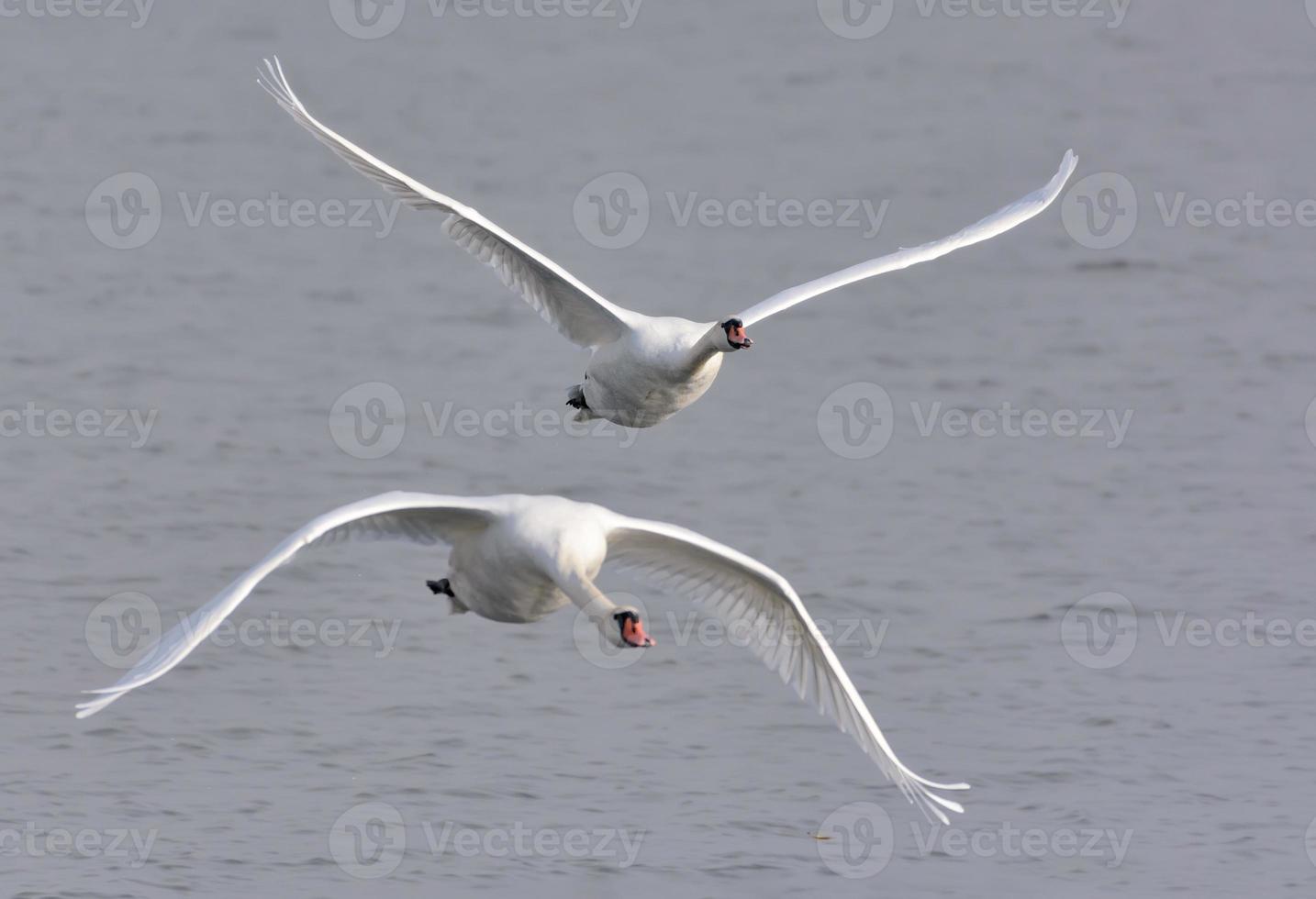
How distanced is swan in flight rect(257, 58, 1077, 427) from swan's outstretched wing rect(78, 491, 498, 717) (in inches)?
57.2

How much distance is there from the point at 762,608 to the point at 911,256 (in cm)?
238

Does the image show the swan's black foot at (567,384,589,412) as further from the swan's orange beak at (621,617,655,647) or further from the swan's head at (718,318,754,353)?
the swan's orange beak at (621,617,655,647)

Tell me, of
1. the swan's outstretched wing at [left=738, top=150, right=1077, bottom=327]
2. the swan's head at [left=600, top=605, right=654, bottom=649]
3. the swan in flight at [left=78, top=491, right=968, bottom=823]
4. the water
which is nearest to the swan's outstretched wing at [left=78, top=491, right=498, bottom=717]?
the swan in flight at [left=78, top=491, right=968, bottom=823]

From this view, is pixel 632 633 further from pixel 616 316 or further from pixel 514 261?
pixel 514 261

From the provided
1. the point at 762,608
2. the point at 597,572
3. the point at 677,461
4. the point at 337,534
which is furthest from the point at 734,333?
the point at 677,461

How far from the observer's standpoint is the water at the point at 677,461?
41.4 feet

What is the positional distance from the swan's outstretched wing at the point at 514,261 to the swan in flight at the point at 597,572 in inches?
62.6

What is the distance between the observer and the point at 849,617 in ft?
49.1

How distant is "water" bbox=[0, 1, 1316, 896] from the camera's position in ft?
41.4

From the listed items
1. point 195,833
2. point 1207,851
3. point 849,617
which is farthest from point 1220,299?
point 195,833

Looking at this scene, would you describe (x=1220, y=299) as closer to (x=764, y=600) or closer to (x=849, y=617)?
(x=849, y=617)

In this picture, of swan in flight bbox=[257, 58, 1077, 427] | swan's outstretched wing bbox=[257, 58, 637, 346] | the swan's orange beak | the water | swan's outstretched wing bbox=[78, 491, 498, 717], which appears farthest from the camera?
swan's outstretched wing bbox=[257, 58, 637, 346]

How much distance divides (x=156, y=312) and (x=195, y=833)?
8.42 metres

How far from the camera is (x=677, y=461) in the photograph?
56.6ft
